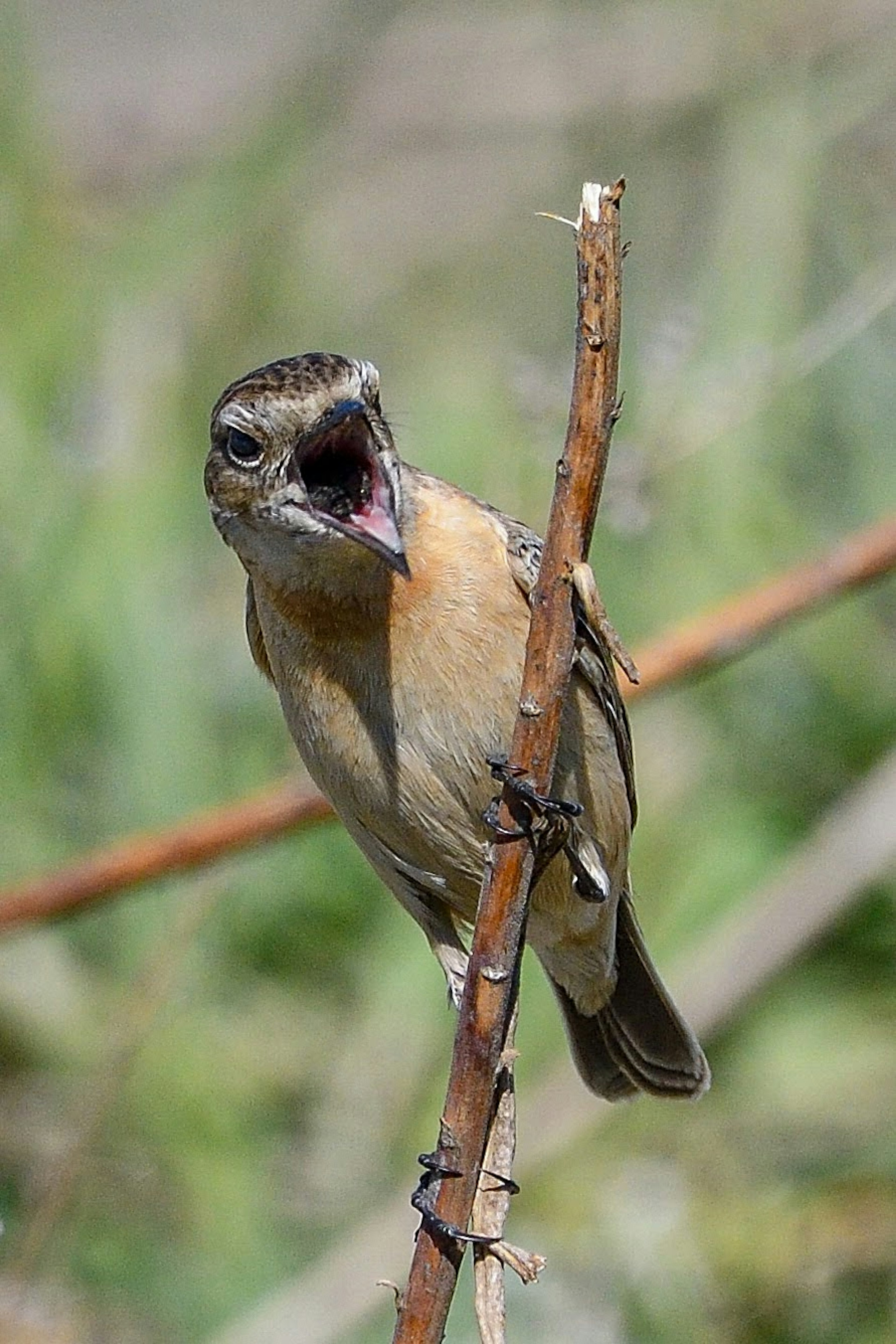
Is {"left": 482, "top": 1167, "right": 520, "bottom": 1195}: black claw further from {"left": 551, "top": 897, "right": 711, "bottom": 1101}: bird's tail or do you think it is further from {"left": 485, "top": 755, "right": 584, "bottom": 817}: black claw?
{"left": 551, "top": 897, "right": 711, "bottom": 1101}: bird's tail

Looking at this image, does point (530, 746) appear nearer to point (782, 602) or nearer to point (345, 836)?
point (782, 602)

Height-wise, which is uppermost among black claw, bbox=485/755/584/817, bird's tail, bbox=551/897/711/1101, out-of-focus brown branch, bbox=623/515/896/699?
out-of-focus brown branch, bbox=623/515/896/699

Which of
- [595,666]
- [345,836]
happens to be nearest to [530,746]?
[595,666]

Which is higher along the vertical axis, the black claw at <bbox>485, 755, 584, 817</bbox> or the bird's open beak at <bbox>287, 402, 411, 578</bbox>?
the bird's open beak at <bbox>287, 402, 411, 578</bbox>

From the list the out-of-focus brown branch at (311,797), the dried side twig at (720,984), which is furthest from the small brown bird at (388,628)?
the dried side twig at (720,984)

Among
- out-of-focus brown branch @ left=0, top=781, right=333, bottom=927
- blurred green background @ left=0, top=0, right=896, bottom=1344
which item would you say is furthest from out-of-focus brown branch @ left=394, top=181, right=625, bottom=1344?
blurred green background @ left=0, top=0, right=896, bottom=1344

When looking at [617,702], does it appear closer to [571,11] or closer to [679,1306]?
[679,1306]

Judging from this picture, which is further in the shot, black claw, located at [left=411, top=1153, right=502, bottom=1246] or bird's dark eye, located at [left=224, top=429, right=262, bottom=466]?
bird's dark eye, located at [left=224, top=429, right=262, bottom=466]

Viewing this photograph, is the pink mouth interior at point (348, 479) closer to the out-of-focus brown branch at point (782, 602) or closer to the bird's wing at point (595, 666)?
the bird's wing at point (595, 666)

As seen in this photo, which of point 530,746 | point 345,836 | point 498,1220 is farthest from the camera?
point 345,836
